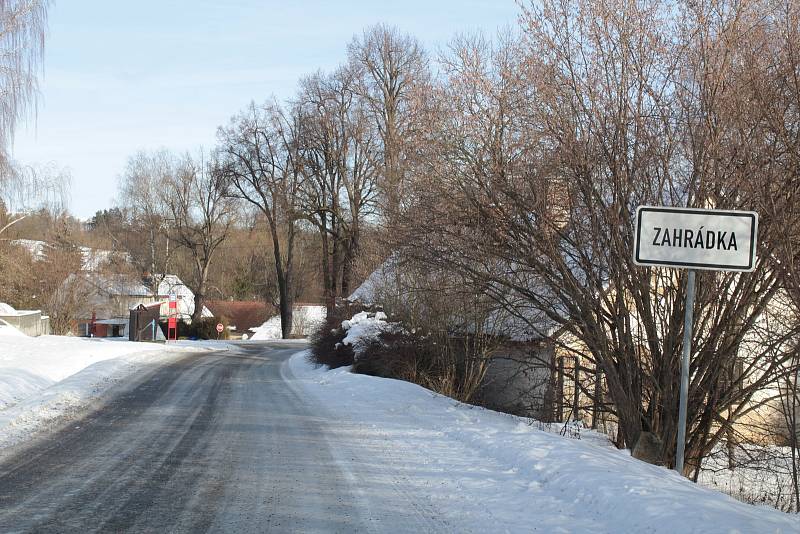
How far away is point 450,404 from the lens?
46.6ft

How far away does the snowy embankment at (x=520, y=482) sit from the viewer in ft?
20.2

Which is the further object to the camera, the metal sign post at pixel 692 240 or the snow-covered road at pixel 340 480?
the metal sign post at pixel 692 240

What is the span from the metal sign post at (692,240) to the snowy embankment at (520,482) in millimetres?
1047

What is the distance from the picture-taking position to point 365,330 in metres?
24.3

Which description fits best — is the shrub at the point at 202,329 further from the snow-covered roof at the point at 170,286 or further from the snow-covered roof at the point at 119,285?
the snow-covered roof at the point at 170,286

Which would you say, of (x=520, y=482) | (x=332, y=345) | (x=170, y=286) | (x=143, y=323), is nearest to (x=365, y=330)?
(x=332, y=345)

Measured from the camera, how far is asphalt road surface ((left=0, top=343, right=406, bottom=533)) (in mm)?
6387

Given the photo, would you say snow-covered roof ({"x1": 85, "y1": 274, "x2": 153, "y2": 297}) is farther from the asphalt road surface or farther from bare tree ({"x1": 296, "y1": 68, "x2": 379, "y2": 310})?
the asphalt road surface

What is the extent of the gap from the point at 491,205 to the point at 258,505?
5.95m

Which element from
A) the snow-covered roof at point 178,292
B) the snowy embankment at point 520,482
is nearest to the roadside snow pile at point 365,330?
the snowy embankment at point 520,482

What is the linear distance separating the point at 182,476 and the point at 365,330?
16227 mm

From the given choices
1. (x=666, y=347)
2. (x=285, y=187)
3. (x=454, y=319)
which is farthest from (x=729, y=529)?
(x=285, y=187)

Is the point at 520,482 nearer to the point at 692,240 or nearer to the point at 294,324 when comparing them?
the point at 692,240

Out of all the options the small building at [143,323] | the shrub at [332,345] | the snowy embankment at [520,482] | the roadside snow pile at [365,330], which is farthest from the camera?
the small building at [143,323]
